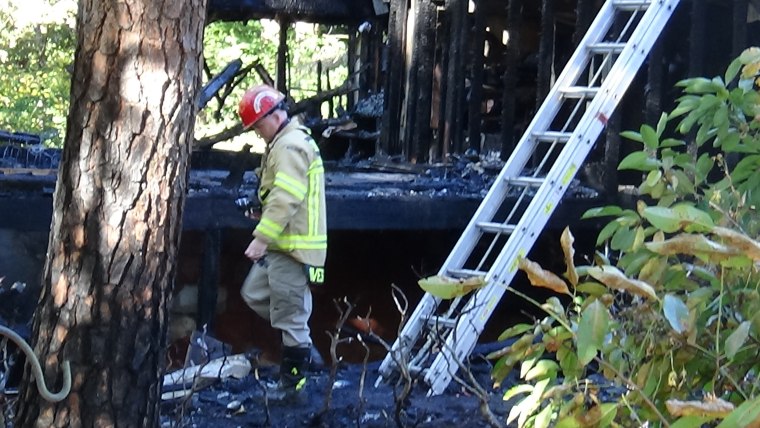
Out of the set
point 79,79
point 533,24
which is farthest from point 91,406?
point 533,24

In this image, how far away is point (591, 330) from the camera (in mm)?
1878

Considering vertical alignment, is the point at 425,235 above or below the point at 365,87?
below

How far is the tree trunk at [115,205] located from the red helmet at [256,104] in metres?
1.62

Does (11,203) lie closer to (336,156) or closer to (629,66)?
(629,66)

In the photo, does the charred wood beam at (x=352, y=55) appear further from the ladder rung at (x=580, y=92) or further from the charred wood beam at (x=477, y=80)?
the ladder rung at (x=580, y=92)

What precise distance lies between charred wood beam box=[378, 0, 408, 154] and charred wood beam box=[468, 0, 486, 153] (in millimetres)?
1501

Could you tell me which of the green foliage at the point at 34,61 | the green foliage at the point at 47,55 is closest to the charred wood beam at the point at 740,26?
the green foliage at the point at 47,55

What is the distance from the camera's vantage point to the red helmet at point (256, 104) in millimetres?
5355

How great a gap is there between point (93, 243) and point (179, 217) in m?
0.33

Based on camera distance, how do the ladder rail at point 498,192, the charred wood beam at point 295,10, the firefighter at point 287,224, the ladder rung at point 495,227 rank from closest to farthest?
the firefighter at point 287,224 < the ladder rail at point 498,192 < the ladder rung at point 495,227 < the charred wood beam at point 295,10

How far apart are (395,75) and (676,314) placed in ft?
31.9

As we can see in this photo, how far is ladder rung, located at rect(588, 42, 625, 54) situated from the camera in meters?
6.55

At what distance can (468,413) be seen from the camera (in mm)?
5285

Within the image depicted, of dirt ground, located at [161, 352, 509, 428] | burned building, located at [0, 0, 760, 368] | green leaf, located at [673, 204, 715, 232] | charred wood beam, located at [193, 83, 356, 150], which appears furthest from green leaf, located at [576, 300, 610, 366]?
charred wood beam, located at [193, 83, 356, 150]
